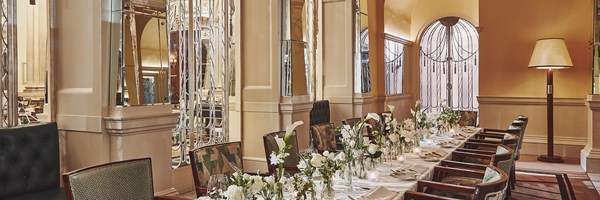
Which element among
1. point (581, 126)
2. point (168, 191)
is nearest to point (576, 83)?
point (581, 126)

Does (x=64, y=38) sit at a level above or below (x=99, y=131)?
above

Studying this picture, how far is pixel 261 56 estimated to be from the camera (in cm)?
543

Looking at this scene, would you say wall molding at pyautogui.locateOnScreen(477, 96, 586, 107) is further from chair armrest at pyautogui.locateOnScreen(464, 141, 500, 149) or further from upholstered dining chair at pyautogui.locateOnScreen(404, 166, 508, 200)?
upholstered dining chair at pyautogui.locateOnScreen(404, 166, 508, 200)

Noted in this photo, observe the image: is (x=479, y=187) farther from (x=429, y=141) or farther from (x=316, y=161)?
(x=429, y=141)

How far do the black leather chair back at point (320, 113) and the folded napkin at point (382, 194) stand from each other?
3661mm

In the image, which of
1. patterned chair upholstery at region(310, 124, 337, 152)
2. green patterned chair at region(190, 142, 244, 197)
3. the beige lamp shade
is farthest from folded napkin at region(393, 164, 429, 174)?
the beige lamp shade

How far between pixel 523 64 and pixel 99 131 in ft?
21.3

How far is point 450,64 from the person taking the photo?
9.79 m

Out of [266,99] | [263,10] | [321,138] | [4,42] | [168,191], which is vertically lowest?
[168,191]

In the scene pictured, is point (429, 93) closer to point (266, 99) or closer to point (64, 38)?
point (266, 99)

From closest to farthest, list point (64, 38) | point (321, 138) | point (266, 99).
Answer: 1. point (64, 38)
2. point (321, 138)
3. point (266, 99)

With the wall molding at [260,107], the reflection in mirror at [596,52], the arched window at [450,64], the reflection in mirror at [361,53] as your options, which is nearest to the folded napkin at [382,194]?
the wall molding at [260,107]

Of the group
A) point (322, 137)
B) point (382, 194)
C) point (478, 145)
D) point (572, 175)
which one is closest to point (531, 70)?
point (572, 175)

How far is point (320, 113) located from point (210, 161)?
3.59 meters
